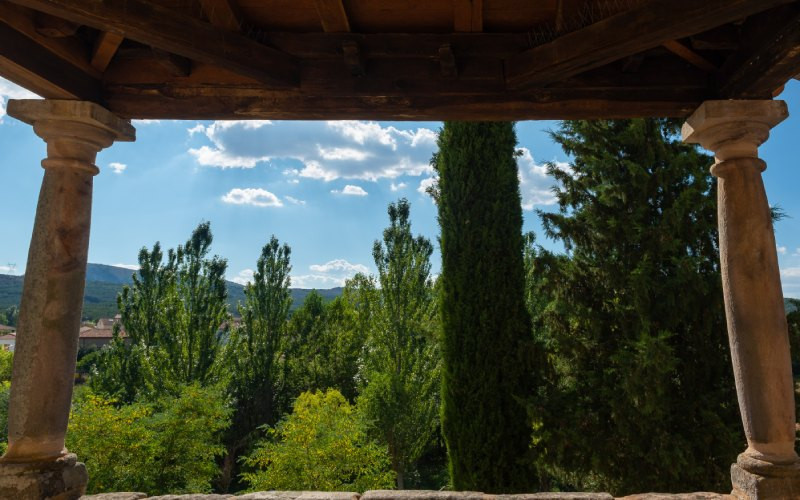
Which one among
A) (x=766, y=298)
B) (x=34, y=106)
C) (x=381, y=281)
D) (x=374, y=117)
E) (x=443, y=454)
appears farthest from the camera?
(x=443, y=454)

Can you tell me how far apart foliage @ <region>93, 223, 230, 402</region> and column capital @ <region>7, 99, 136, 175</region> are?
12.0 metres

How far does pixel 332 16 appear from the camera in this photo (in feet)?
9.23

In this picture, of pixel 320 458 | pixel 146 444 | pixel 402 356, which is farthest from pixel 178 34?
pixel 402 356

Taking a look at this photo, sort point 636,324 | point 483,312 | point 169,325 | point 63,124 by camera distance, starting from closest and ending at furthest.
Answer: point 63,124 → point 636,324 → point 483,312 → point 169,325

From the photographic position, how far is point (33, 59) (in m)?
2.75

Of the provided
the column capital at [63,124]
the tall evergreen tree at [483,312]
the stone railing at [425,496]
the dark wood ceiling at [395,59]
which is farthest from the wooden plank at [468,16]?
the tall evergreen tree at [483,312]

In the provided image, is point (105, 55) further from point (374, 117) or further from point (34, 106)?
point (374, 117)

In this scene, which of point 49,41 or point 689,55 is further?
point 689,55

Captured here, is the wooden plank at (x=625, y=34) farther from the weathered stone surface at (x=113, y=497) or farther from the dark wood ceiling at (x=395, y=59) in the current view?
the weathered stone surface at (x=113, y=497)

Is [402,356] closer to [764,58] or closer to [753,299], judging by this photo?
[753,299]

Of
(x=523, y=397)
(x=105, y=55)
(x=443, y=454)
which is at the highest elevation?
(x=105, y=55)

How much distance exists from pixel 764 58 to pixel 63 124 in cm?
427

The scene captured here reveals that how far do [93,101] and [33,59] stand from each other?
0.42m

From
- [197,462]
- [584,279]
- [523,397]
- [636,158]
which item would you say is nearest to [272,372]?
[197,462]
